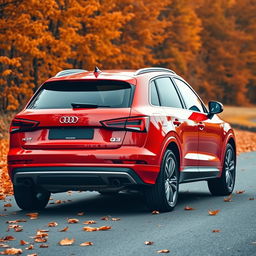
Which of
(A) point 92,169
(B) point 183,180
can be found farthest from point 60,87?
(B) point 183,180

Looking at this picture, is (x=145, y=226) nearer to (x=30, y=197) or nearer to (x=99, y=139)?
(x=99, y=139)

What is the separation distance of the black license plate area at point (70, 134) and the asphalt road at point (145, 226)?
96 cm

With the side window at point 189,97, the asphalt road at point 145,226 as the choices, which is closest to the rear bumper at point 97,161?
the asphalt road at point 145,226

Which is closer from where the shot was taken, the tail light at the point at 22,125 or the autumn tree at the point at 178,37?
the tail light at the point at 22,125

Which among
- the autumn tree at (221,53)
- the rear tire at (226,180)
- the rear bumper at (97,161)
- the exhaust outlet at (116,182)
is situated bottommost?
the autumn tree at (221,53)

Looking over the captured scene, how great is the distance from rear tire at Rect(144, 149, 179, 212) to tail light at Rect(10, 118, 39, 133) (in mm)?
1560

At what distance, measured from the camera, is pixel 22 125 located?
1009 cm

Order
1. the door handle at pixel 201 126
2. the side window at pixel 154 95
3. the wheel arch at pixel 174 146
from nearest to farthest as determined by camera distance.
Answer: the wheel arch at pixel 174 146, the side window at pixel 154 95, the door handle at pixel 201 126

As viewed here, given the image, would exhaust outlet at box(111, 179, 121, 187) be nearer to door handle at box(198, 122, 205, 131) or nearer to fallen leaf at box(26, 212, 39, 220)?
fallen leaf at box(26, 212, 39, 220)

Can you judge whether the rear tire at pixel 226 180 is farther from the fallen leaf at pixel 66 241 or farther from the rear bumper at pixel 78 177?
the fallen leaf at pixel 66 241

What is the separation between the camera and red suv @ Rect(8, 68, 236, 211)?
9.70m

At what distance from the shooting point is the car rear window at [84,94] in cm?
998

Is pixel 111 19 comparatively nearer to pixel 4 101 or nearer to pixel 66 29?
pixel 66 29

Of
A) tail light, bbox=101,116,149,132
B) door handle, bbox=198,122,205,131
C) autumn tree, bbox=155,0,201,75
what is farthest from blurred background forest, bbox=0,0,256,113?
tail light, bbox=101,116,149,132
